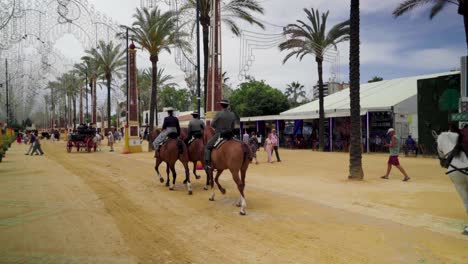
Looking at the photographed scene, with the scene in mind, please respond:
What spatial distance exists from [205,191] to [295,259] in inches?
239

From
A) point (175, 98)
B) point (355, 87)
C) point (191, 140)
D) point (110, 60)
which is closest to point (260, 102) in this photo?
point (110, 60)

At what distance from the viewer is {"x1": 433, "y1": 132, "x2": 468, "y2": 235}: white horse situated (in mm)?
6219

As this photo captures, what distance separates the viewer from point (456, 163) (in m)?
6.28

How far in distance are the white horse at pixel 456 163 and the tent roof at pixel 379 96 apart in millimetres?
20542

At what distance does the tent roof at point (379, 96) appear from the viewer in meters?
27.7

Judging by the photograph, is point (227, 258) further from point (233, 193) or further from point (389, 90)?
point (389, 90)

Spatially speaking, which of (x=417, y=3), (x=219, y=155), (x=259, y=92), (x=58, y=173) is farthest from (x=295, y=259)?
(x=259, y=92)

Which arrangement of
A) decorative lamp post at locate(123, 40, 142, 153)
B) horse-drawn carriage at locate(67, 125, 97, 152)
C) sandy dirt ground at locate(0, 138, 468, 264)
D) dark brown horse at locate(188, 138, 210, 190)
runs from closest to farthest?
1. sandy dirt ground at locate(0, 138, 468, 264)
2. dark brown horse at locate(188, 138, 210, 190)
3. decorative lamp post at locate(123, 40, 142, 153)
4. horse-drawn carriage at locate(67, 125, 97, 152)

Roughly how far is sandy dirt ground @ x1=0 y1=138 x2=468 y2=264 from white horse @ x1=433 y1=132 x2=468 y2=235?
0.76 m

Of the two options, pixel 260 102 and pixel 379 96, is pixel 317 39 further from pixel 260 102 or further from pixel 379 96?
pixel 260 102

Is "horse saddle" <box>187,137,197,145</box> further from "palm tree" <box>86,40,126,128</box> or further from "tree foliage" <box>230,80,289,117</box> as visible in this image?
"tree foliage" <box>230,80,289,117</box>

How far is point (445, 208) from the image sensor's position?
839cm

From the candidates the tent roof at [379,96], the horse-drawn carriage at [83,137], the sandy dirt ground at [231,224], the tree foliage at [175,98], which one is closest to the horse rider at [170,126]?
the sandy dirt ground at [231,224]


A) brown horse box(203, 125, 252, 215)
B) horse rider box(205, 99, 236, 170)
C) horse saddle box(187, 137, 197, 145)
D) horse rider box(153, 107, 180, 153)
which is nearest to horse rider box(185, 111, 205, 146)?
horse saddle box(187, 137, 197, 145)
